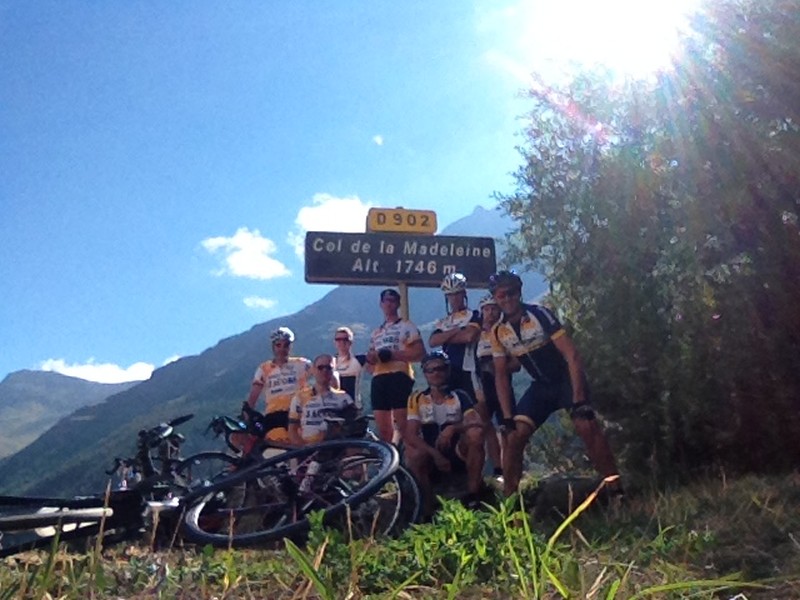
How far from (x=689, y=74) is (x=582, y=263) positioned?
262 cm

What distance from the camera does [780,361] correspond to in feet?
20.0

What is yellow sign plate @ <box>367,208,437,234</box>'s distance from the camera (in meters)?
10.3

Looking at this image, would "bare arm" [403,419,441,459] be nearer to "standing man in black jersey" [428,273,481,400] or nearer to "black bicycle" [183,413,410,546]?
"standing man in black jersey" [428,273,481,400]

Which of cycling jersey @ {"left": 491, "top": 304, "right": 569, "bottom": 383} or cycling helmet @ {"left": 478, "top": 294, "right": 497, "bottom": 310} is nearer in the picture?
cycling jersey @ {"left": 491, "top": 304, "right": 569, "bottom": 383}

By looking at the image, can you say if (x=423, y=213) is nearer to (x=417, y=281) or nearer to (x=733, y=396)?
(x=417, y=281)

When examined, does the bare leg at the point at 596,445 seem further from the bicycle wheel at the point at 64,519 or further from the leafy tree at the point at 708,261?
the bicycle wheel at the point at 64,519

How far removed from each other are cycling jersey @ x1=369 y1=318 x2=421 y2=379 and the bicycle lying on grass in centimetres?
276

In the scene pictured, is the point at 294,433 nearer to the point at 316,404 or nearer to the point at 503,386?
the point at 316,404

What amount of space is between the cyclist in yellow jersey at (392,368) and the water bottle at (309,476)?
2.80 meters

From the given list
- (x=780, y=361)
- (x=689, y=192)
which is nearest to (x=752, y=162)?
(x=689, y=192)

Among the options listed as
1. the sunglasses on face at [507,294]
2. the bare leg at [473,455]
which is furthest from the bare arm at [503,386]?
the sunglasses on face at [507,294]

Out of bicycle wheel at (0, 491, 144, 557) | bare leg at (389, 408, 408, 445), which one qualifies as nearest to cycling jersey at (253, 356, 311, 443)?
bare leg at (389, 408, 408, 445)

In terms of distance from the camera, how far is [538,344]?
242 inches

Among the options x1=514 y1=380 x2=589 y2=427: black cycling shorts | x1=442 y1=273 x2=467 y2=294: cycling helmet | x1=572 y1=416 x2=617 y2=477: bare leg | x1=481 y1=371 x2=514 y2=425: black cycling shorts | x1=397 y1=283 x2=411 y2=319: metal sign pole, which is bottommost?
x1=572 y1=416 x2=617 y2=477: bare leg
